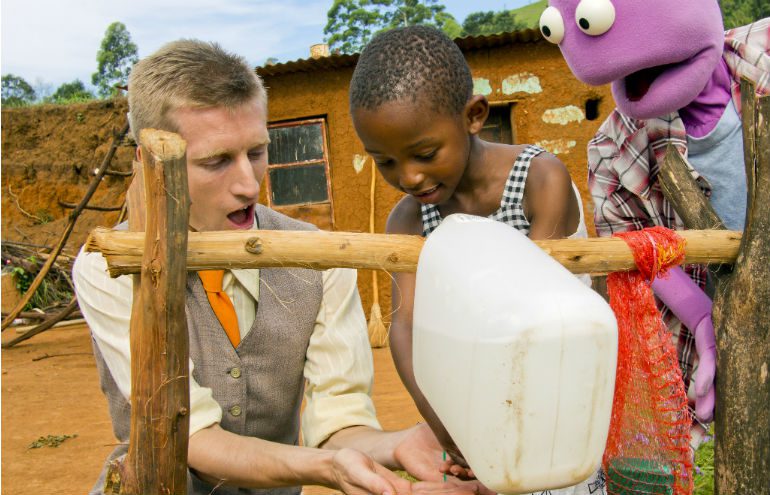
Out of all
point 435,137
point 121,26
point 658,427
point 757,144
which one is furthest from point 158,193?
point 121,26

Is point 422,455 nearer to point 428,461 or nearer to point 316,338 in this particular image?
point 428,461

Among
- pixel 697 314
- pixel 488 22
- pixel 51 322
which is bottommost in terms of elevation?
pixel 51 322

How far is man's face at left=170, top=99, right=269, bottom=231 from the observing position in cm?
176

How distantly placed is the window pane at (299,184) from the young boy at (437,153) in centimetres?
547

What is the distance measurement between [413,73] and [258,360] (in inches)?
33.6

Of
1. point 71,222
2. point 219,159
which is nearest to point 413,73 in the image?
point 219,159

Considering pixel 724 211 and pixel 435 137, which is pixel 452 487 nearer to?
pixel 435 137

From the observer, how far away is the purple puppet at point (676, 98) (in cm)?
183

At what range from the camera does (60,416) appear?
549 centimetres

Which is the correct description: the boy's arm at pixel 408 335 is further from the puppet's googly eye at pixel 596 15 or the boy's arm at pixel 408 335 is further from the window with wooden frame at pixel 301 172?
the window with wooden frame at pixel 301 172

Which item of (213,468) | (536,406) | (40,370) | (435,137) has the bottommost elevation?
(40,370)

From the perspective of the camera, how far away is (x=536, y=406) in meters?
1.07

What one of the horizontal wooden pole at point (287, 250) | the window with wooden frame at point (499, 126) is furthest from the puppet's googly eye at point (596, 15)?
the window with wooden frame at point (499, 126)

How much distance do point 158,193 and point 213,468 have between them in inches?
29.3
